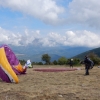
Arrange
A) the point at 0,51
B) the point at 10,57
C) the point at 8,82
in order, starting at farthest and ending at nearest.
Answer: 1. the point at 10,57
2. the point at 0,51
3. the point at 8,82

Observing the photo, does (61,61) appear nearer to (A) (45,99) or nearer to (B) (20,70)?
(B) (20,70)

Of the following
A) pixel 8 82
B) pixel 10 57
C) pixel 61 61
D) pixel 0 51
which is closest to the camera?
pixel 8 82

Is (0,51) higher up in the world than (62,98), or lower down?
higher up

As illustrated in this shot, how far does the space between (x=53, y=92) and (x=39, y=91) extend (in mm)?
878

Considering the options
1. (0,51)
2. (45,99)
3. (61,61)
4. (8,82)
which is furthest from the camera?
(61,61)

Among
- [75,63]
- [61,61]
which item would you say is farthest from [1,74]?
[61,61]

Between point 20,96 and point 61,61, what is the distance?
158 ft

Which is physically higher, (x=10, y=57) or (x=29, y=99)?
(x=10, y=57)

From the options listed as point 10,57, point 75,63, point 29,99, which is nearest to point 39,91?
point 29,99

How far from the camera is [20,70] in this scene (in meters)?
24.9

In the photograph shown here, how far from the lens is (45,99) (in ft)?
40.4

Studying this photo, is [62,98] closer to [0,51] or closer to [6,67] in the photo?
[6,67]

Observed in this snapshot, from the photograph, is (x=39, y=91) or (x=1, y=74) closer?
(x=39, y=91)

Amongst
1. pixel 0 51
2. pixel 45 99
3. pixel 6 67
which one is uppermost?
pixel 0 51
